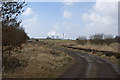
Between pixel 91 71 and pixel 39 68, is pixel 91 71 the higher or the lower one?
the lower one

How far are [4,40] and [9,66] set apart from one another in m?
2.61

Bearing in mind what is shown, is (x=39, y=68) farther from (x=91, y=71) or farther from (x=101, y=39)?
(x=101, y=39)

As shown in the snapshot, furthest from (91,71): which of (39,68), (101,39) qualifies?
(101,39)

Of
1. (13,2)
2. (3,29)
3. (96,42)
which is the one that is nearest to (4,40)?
(3,29)

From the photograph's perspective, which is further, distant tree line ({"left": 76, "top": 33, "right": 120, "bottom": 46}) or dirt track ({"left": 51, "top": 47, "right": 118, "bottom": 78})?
distant tree line ({"left": 76, "top": 33, "right": 120, "bottom": 46})

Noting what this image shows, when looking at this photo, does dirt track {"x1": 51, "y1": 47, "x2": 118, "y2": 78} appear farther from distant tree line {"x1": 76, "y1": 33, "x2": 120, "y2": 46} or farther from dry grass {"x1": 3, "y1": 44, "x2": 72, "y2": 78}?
distant tree line {"x1": 76, "y1": 33, "x2": 120, "y2": 46}

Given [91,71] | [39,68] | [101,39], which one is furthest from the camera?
[101,39]

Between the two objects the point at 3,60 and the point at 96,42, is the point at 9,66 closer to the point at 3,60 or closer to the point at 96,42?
the point at 3,60

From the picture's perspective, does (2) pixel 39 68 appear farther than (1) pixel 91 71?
Yes

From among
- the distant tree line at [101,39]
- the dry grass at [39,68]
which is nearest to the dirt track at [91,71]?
the dry grass at [39,68]

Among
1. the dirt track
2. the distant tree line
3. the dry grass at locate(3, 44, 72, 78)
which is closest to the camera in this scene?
the dirt track

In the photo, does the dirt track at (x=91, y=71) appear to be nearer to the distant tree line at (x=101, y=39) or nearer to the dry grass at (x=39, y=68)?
the dry grass at (x=39, y=68)

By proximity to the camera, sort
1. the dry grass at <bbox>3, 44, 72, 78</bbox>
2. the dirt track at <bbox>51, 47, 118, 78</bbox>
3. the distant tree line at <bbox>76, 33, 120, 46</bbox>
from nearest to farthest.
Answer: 1. the dirt track at <bbox>51, 47, 118, 78</bbox>
2. the dry grass at <bbox>3, 44, 72, 78</bbox>
3. the distant tree line at <bbox>76, 33, 120, 46</bbox>

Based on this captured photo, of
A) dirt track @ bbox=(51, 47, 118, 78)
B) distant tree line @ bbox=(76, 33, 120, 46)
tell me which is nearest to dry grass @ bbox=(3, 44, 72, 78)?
dirt track @ bbox=(51, 47, 118, 78)
